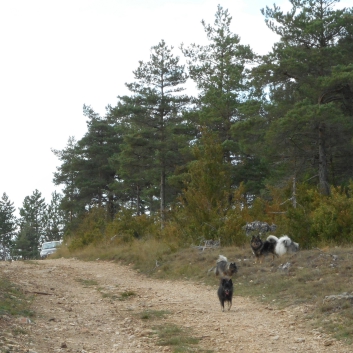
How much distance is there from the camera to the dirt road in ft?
27.1

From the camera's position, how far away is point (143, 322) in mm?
10477

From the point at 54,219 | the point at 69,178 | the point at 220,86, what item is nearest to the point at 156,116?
the point at 220,86

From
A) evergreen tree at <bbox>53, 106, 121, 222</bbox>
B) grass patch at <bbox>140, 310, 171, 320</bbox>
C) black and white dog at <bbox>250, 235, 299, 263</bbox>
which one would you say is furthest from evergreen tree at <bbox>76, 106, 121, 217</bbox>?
grass patch at <bbox>140, 310, 171, 320</bbox>

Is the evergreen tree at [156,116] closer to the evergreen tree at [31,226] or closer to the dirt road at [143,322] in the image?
the dirt road at [143,322]

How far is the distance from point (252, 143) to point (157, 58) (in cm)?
1225

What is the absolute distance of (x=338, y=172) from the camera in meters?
29.4

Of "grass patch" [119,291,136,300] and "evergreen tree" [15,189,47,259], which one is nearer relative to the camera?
"grass patch" [119,291,136,300]

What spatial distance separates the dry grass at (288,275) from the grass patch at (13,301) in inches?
204

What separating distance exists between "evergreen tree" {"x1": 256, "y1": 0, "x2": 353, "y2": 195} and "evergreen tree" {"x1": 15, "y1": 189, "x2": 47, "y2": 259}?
5554 cm

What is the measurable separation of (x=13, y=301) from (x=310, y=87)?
61.3 ft

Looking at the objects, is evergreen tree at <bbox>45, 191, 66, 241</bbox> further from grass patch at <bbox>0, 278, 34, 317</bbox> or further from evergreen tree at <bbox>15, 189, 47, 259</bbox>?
grass patch at <bbox>0, 278, 34, 317</bbox>

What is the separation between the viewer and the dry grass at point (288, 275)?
9.83 metres

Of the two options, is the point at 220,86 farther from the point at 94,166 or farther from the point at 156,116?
the point at 94,166

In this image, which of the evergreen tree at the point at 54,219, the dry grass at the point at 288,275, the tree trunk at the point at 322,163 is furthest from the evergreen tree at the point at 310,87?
the evergreen tree at the point at 54,219
